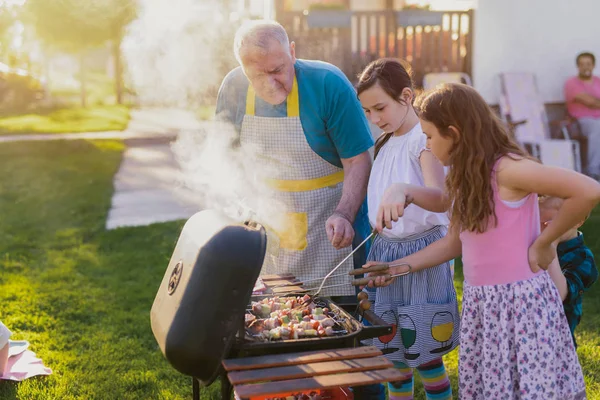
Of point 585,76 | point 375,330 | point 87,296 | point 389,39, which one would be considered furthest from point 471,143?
point 389,39

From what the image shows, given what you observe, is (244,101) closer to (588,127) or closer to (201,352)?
(201,352)

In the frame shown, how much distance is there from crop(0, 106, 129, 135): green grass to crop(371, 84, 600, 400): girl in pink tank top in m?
13.8

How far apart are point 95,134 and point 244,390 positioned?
43.7 feet

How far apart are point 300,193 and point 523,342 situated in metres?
1.13

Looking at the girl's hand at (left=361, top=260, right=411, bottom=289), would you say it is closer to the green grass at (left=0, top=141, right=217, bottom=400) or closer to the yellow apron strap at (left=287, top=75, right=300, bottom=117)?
the yellow apron strap at (left=287, top=75, right=300, bottom=117)

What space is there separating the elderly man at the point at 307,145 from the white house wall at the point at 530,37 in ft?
23.5

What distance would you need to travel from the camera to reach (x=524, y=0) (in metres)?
9.52

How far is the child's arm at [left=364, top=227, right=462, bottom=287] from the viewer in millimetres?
2480

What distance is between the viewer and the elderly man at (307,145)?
282 centimetres

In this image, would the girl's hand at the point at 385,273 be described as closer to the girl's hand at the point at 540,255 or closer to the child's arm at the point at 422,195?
the child's arm at the point at 422,195

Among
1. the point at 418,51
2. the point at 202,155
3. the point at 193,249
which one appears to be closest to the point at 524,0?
the point at 418,51

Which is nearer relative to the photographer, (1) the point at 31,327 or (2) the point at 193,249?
(2) the point at 193,249

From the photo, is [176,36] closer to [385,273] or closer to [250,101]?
[250,101]

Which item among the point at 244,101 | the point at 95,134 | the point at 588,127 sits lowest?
the point at 95,134
